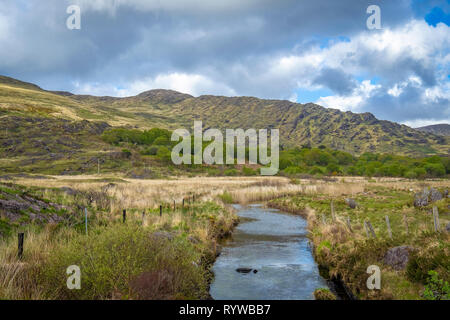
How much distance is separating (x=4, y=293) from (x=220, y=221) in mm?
17659

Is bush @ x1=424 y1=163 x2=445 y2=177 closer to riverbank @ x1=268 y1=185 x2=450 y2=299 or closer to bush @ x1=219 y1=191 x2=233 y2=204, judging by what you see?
bush @ x1=219 y1=191 x2=233 y2=204

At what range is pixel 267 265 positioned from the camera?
16.0 meters

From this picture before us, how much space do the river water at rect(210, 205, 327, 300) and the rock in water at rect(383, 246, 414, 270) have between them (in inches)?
104

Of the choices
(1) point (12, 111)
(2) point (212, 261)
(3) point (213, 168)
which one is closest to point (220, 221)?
(2) point (212, 261)

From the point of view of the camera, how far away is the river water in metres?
12.5

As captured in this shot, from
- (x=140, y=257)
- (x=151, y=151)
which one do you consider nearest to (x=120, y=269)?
(x=140, y=257)

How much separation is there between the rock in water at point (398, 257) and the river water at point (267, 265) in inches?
104

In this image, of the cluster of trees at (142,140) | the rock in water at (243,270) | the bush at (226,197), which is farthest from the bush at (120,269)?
the cluster of trees at (142,140)

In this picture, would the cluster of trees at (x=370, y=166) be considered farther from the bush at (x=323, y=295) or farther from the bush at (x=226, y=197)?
the bush at (x=323, y=295)

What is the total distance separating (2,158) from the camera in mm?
94312

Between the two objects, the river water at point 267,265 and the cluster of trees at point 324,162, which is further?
the cluster of trees at point 324,162

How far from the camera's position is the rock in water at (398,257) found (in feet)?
38.9

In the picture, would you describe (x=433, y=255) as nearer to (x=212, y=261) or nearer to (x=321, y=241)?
(x=321, y=241)

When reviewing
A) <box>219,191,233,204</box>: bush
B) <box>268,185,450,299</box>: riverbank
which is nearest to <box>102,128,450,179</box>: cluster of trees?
<box>219,191,233,204</box>: bush
